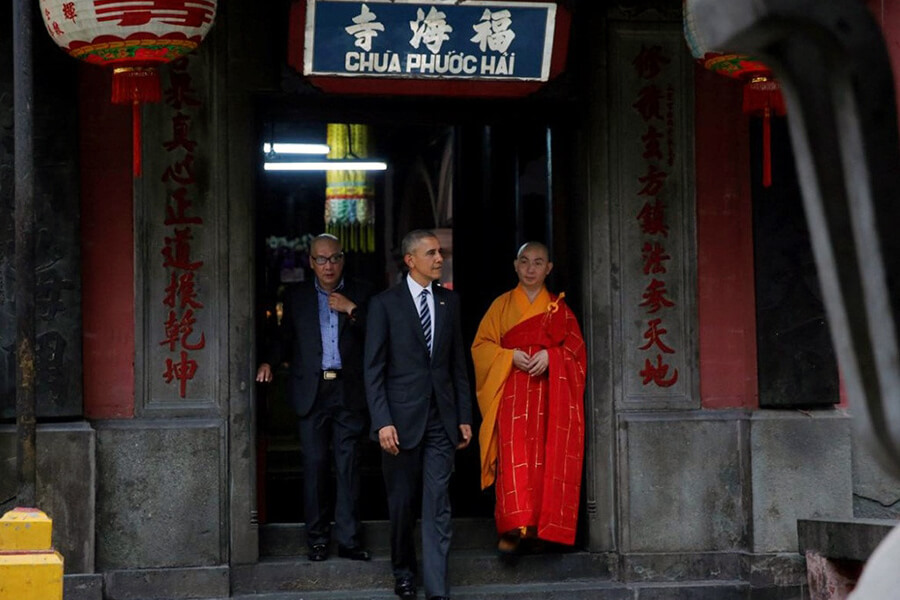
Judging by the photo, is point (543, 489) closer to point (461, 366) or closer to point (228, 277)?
point (461, 366)

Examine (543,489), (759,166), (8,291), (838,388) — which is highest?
(759,166)

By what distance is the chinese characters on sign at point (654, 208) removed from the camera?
10008 mm

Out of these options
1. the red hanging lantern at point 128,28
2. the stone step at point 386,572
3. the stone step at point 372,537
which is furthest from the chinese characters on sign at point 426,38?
the stone step at point 386,572

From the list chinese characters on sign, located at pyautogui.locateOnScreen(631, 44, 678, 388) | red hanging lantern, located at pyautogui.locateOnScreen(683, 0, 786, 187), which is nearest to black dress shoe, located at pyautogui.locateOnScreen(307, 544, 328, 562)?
chinese characters on sign, located at pyautogui.locateOnScreen(631, 44, 678, 388)

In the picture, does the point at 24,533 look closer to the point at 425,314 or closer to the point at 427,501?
the point at 427,501

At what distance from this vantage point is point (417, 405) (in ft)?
30.3

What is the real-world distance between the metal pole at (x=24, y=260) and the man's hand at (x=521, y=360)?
3704mm

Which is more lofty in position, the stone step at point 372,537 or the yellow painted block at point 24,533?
the yellow painted block at point 24,533

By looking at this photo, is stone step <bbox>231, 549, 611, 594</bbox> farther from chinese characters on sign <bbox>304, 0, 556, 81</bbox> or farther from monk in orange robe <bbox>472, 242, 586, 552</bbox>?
chinese characters on sign <bbox>304, 0, 556, 81</bbox>

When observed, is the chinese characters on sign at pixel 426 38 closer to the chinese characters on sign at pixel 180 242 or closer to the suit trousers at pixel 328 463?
the chinese characters on sign at pixel 180 242

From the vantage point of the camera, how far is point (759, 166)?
9.93 meters

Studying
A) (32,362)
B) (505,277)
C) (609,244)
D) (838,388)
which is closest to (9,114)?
(32,362)

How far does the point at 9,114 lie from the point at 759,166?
4983 mm

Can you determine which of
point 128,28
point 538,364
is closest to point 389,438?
point 538,364
